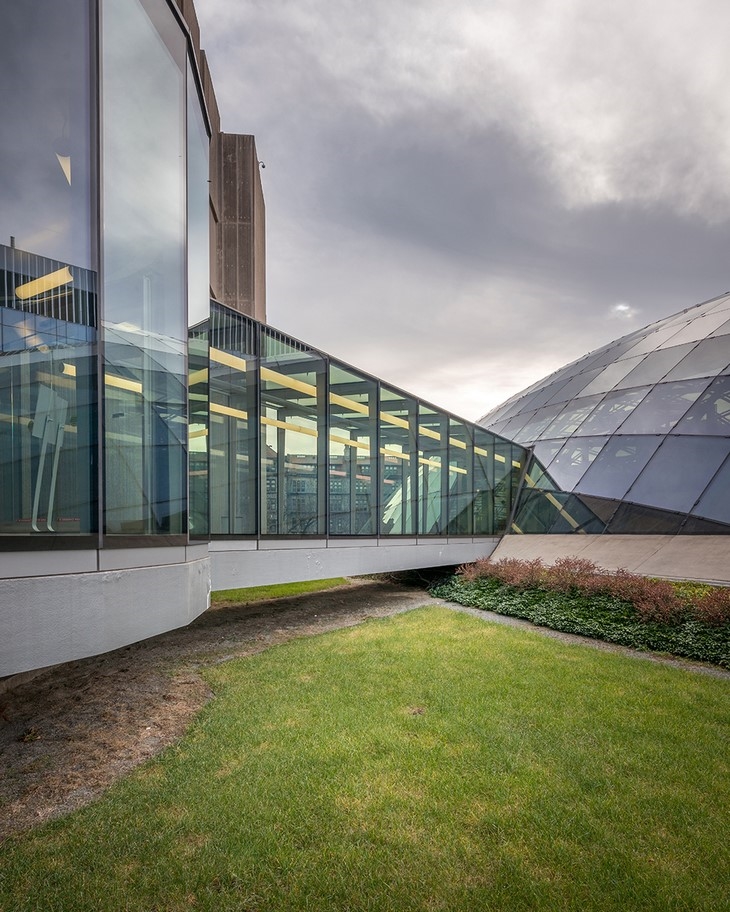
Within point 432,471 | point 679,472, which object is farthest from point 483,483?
point 679,472

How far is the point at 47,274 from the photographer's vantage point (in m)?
4.25

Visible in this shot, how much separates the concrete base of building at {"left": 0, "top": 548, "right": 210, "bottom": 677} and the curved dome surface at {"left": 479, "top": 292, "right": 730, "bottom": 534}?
14819mm

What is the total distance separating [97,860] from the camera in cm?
371

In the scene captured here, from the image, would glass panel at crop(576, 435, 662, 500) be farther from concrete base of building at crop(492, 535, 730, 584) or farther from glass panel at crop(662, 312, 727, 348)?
glass panel at crop(662, 312, 727, 348)

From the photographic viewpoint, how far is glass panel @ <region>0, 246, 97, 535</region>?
3.91 metres

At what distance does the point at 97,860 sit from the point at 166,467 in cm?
340

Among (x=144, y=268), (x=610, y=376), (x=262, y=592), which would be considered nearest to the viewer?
(x=144, y=268)

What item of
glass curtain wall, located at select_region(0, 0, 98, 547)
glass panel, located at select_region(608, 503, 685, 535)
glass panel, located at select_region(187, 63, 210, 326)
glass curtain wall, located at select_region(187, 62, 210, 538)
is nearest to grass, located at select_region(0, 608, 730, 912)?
glass curtain wall, located at select_region(0, 0, 98, 547)

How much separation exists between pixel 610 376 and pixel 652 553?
10.6 meters

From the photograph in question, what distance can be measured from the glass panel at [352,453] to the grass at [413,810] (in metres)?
6.16

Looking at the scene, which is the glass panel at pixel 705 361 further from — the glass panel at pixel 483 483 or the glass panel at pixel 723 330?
the glass panel at pixel 483 483

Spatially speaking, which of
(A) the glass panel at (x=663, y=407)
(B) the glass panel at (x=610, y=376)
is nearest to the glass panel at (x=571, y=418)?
(B) the glass panel at (x=610, y=376)

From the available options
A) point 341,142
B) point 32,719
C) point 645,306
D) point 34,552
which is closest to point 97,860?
point 34,552

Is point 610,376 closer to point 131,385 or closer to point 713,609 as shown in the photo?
point 713,609
